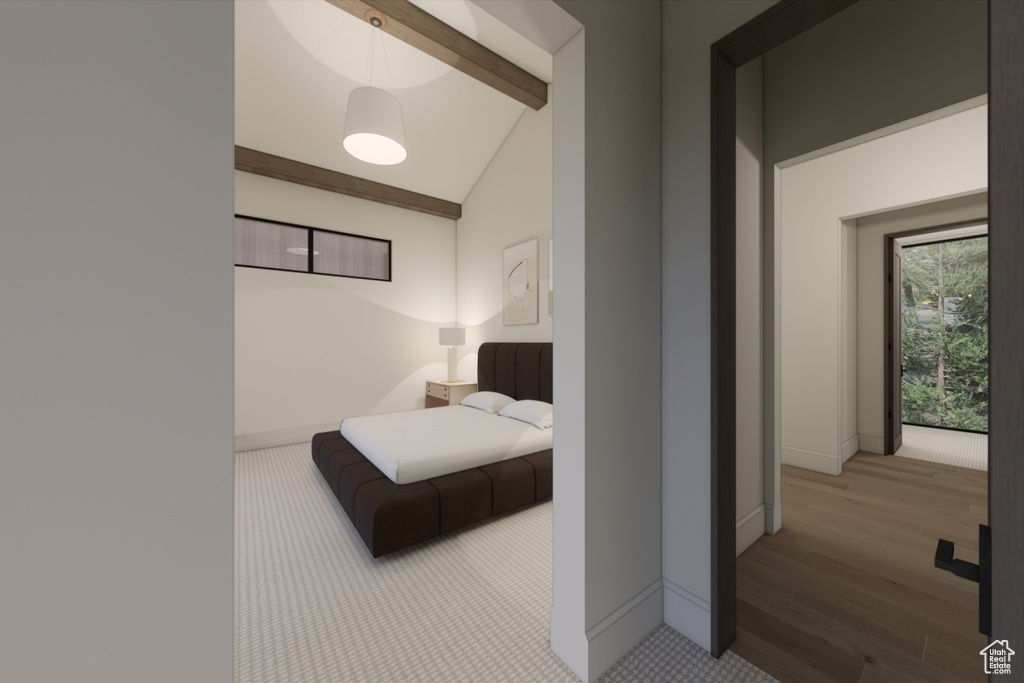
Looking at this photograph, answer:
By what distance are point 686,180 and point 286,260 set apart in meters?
4.04

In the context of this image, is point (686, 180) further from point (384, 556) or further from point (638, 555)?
point (384, 556)

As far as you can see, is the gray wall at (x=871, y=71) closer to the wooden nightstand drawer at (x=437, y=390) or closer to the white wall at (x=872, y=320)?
the white wall at (x=872, y=320)

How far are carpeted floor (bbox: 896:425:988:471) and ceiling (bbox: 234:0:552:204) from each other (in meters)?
4.67

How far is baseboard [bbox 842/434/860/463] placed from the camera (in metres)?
3.37

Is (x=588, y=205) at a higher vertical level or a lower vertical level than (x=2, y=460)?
higher

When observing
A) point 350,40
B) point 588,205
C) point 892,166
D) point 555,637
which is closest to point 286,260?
point 350,40

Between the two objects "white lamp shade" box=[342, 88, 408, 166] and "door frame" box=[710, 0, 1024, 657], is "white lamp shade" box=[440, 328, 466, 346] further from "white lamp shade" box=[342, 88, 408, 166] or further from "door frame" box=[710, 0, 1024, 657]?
"door frame" box=[710, 0, 1024, 657]

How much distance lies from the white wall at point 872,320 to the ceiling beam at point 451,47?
325 cm

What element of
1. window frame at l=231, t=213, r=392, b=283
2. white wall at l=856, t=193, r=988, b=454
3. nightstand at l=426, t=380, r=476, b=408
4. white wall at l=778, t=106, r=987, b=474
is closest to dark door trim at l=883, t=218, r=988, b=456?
white wall at l=856, t=193, r=988, b=454

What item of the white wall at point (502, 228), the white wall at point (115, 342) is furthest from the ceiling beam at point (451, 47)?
the white wall at point (115, 342)

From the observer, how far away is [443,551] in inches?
82.2

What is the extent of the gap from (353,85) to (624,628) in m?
4.31

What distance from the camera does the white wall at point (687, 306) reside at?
1.37 m
